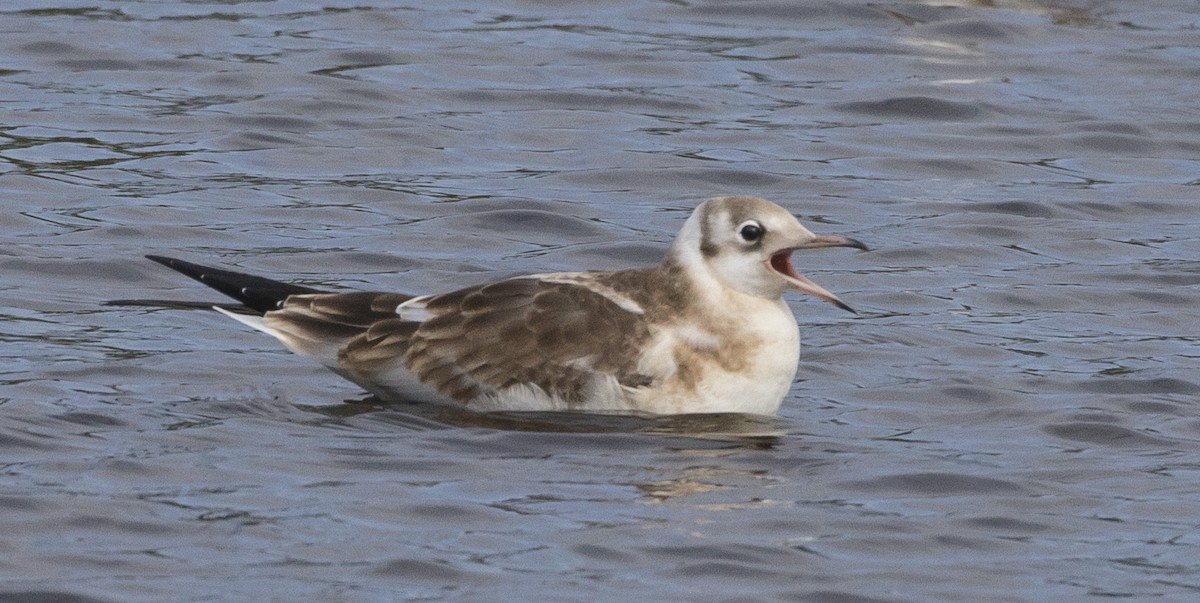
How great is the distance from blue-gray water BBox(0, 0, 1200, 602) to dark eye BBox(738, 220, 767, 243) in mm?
834

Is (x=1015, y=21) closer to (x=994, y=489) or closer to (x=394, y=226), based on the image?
(x=394, y=226)

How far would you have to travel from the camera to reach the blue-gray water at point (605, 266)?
8.84 metres

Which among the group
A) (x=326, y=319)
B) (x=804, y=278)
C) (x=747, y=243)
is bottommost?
(x=326, y=319)

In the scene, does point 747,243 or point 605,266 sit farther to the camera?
point 605,266

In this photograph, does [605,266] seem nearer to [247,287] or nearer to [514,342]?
[247,287]

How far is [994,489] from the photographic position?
9.78m

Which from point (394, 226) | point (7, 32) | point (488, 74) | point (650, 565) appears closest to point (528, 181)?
point (394, 226)

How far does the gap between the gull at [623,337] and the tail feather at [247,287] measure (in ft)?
1.02

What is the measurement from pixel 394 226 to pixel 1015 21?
821cm

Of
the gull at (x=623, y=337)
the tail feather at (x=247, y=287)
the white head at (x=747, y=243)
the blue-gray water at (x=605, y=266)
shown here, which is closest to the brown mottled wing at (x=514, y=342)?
the gull at (x=623, y=337)

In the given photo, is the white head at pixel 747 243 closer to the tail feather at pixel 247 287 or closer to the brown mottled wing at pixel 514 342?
the brown mottled wing at pixel 514 342

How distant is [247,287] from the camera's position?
37.6 ft

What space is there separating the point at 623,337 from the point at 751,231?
72cm

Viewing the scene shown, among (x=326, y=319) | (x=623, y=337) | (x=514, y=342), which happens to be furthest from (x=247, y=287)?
(x=623, y=337)
